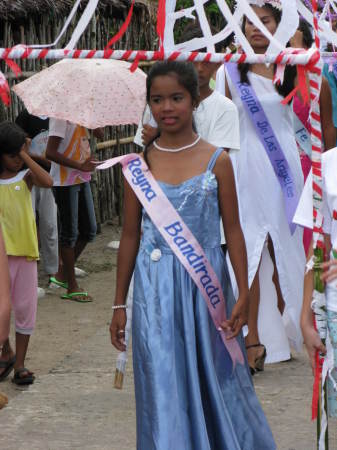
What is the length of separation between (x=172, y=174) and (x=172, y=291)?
45 cm

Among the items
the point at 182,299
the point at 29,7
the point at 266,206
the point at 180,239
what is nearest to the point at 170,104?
the point at 180,239

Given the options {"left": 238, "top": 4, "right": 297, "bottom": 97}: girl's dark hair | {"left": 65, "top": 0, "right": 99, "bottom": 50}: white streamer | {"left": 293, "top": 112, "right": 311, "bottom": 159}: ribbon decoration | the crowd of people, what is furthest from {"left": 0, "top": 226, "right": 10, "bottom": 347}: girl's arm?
{"left": 293, "top": 112, "right": 311, "bottom": 159}: ribbon decoration

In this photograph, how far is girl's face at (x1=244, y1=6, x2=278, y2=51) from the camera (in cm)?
564

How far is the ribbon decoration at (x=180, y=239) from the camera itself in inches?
161

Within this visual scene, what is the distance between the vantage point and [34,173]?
20.7 ft

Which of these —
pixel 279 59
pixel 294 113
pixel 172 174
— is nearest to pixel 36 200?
pixel 294 113

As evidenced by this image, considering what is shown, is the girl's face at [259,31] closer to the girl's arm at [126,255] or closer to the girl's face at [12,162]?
the girl's face at [12,162]

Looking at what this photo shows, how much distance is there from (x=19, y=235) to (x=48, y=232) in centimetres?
269

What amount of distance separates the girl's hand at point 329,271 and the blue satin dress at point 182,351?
0.74 meters

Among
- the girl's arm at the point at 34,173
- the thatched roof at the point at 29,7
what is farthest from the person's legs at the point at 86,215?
the girl's arm at the point at 34,173

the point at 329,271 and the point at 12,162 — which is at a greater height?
the point at 329,271

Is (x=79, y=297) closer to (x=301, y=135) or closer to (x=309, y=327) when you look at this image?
(x=301, y=135)

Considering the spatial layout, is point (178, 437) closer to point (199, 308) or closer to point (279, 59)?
point (199, 308)

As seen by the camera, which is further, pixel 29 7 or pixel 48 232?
pixel 29 7
